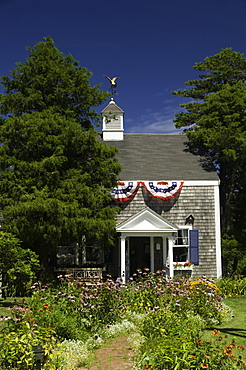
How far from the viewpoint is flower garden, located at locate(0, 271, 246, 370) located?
5.09 meters

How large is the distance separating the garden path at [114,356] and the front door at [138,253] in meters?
9.88

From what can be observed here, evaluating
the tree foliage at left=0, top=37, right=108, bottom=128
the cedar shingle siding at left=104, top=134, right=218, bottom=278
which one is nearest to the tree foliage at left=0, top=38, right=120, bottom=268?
the tree foliage at left=0, top=37, right=108, bottom=128

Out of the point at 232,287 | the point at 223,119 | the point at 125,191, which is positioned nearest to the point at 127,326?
the point at 232,287

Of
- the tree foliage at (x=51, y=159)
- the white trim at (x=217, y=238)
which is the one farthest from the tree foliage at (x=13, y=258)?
the white trim at (x=217, y=238)

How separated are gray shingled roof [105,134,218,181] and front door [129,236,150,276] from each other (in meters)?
3.14

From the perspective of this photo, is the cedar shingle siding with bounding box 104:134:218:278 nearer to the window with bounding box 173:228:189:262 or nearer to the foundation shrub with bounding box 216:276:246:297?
the window with bounding box 173:228:189:262

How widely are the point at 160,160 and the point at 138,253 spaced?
4368mm

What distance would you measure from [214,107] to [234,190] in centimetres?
448

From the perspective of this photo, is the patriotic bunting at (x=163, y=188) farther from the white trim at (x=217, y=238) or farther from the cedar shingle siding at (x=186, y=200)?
the white trim at (x=217, y=238)

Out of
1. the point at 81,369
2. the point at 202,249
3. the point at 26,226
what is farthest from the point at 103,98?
the point at 81,369

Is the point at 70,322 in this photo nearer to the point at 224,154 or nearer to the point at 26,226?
the point at 26,226

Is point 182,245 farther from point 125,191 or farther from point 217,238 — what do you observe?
point 125,191

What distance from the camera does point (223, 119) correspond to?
1731 centimetres

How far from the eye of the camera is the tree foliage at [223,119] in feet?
54.0
